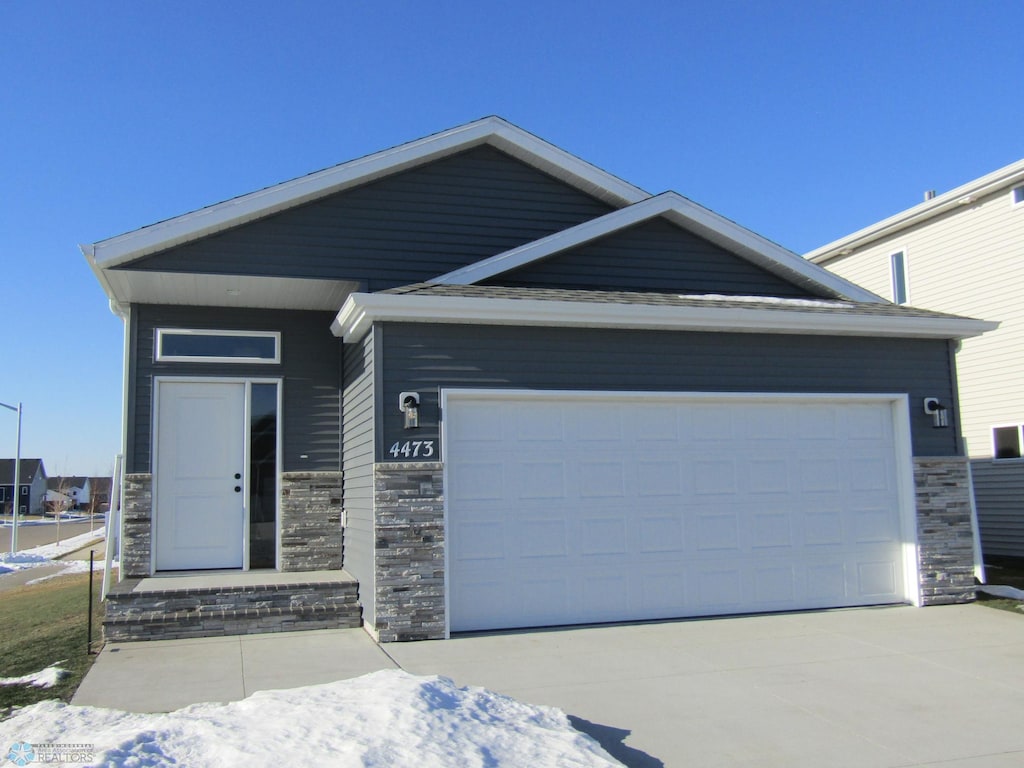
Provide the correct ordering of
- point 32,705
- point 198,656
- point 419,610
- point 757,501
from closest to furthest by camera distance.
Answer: point 32,705
point 198,656
point 419,610
point 757,501

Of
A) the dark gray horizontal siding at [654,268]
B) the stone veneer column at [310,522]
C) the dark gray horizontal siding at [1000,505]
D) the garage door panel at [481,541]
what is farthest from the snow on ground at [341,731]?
the dark gray horizontal siding at [1000,505]

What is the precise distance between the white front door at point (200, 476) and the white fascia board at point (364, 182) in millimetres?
1962

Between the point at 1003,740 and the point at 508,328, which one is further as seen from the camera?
the point at 508,328

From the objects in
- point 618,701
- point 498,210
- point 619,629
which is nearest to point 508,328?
point 498,210

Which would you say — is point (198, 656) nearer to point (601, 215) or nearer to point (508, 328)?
point (508, 328)

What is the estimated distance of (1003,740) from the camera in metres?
5.29

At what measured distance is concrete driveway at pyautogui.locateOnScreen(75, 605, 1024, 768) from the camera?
5273 millimetres

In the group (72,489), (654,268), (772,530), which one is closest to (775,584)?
(772,530)

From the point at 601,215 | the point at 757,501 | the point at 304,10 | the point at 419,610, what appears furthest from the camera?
the point at 601,215

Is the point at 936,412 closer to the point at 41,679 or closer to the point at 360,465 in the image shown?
the point at 360,465

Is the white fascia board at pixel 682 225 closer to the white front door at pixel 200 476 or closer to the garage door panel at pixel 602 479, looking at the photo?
the garage door panel at pixel 602 479

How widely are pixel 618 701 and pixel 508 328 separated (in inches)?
154

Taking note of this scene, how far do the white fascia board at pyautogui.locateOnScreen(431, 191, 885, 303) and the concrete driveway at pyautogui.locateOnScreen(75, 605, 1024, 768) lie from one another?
391 cm

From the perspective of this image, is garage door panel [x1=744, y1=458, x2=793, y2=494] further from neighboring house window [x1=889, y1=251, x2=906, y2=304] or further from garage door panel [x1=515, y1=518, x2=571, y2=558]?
neighboring house window [x1=889, y1=251, x2=906, y2=304]
